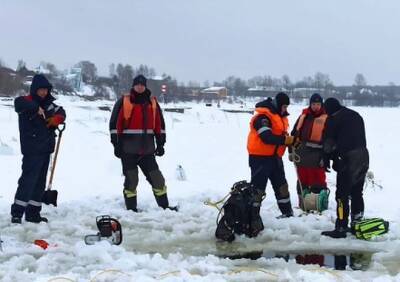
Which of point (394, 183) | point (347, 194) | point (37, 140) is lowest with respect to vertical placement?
point (394, 183)

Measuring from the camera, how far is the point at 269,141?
7312 mm

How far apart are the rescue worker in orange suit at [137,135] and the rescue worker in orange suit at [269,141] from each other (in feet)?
4.51

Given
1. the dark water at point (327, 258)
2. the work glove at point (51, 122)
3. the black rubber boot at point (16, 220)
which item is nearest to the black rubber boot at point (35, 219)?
the black rubber boot at point (16, 220)

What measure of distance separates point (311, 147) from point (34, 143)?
3.82 meters

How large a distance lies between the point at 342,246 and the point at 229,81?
170304mm

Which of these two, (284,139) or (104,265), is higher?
(284,139)

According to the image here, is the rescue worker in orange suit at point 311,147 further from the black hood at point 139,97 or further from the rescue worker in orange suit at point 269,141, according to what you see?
the black hood at point 139,97

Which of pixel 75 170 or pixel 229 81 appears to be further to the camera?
pixel 229 81

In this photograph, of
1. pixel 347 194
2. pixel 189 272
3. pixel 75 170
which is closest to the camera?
pixel 189 272

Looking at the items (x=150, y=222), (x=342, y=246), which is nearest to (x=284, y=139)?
(x=342, y=246)

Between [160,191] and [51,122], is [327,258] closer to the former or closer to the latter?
[160,191]

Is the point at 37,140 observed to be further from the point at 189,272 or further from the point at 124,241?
the point at 189,272

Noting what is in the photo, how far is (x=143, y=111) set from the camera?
793 centimetres

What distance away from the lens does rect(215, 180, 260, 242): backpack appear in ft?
22.1
